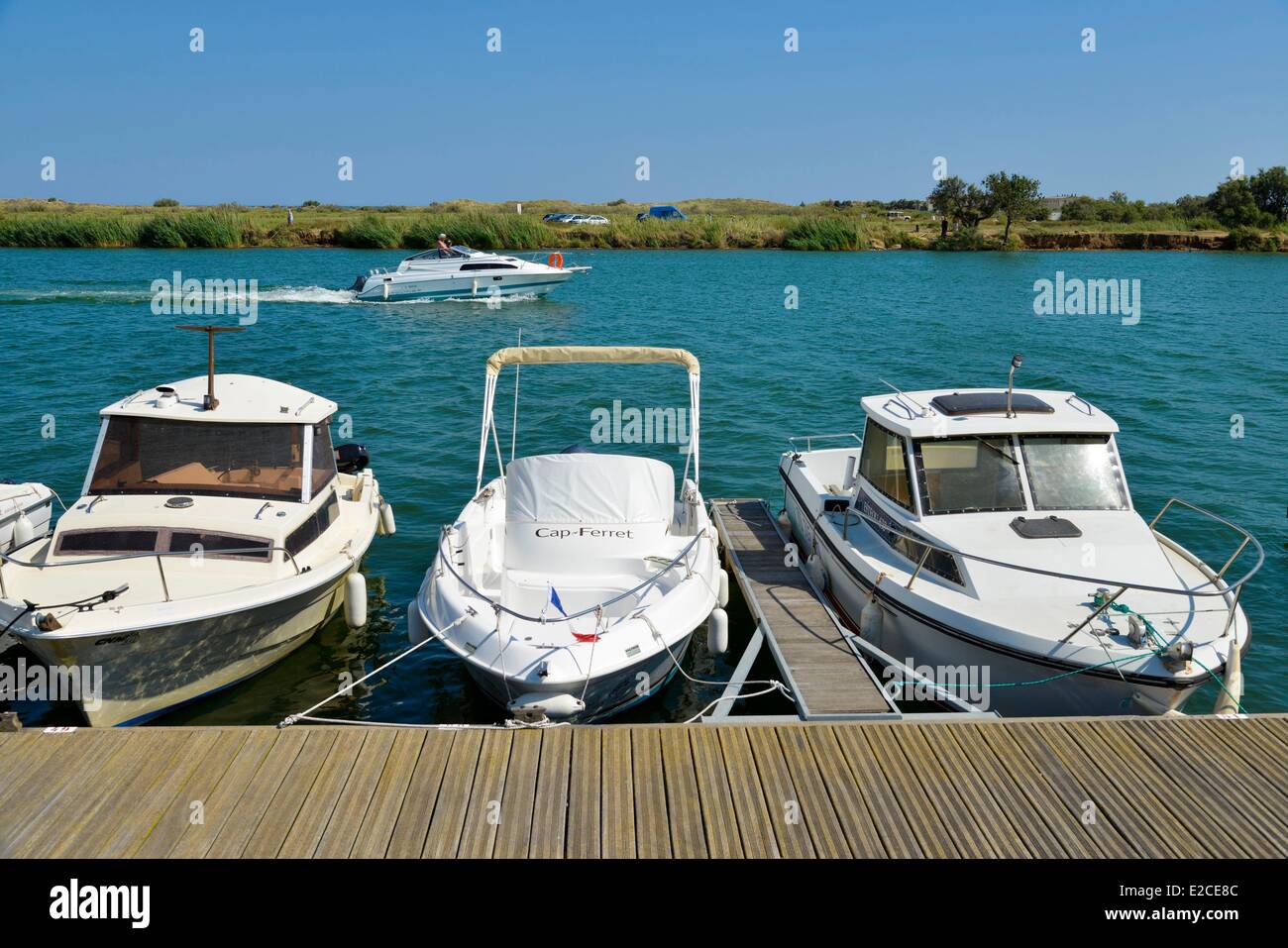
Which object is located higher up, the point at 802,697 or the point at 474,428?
the point at 474,428

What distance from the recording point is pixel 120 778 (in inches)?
296

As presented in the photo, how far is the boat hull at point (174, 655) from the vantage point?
9.21 m

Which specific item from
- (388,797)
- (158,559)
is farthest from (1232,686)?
(158,559)

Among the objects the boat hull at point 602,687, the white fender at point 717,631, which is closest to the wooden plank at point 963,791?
the white fender at point 717,631

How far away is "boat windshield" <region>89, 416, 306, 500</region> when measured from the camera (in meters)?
11.5

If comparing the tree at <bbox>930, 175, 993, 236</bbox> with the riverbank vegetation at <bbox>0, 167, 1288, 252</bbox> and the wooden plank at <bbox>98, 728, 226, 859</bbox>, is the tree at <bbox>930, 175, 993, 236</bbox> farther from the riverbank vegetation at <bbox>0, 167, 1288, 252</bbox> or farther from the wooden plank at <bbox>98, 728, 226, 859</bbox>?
the wooden plank at <bbox>98, 728, 226, 859</bbox>

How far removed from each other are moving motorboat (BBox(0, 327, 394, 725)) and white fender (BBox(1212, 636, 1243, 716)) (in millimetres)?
8615

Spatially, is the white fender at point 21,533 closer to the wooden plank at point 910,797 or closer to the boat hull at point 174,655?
the boat hull at point 174,655

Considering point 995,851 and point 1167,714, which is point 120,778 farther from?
point 1167,714

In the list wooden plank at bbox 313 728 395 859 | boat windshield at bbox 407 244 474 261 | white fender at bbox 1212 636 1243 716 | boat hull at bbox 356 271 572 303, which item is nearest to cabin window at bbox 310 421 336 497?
wooden plank at bbox 313 728 395 859

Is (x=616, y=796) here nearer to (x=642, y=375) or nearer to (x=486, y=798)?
(x=486, y=798)

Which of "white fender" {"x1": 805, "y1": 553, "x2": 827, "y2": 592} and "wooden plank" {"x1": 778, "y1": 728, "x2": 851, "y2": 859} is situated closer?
"wooden plank" {"x1": 778, "y1": 728, "x2": 851, "y2": 859}
